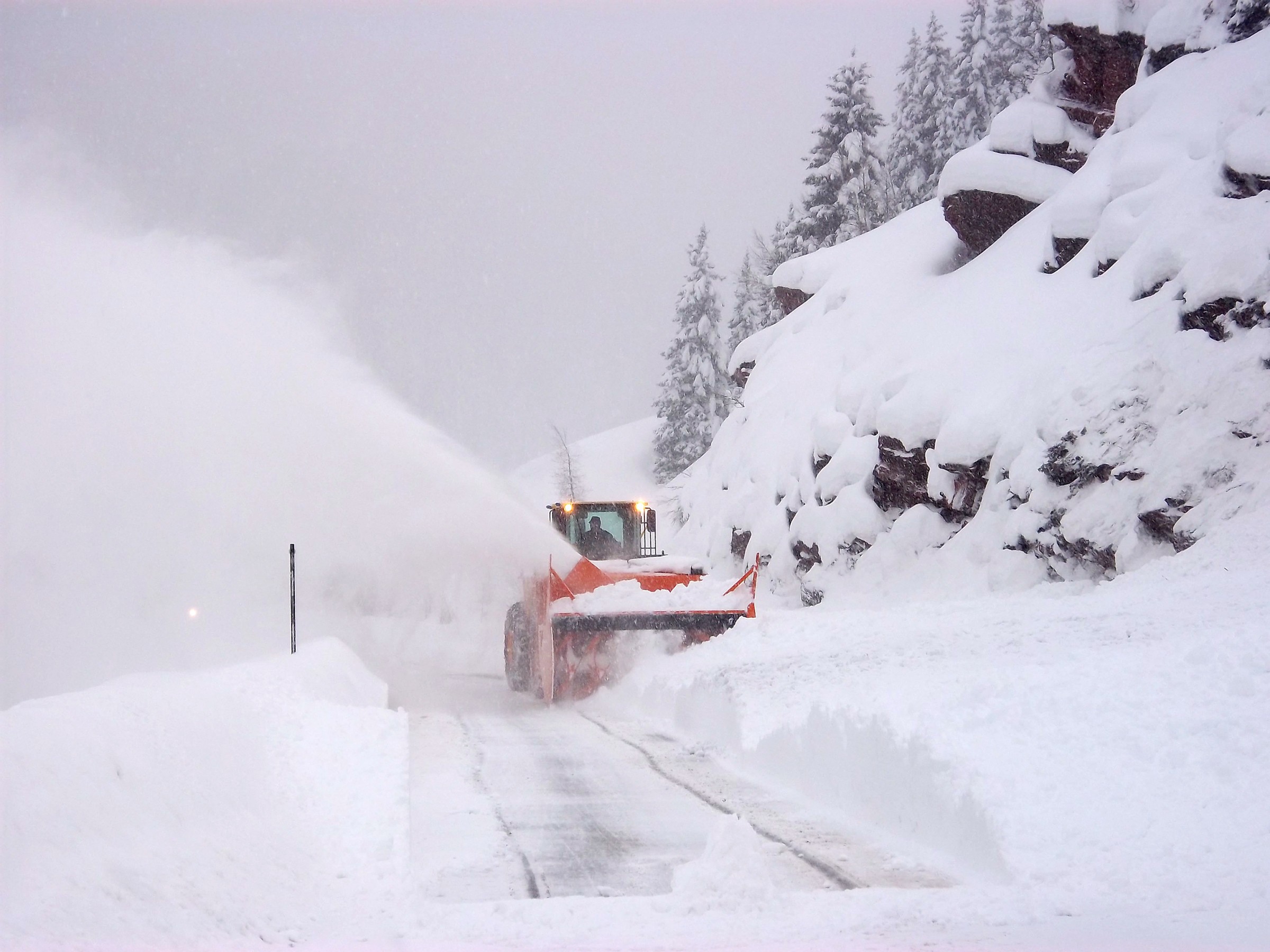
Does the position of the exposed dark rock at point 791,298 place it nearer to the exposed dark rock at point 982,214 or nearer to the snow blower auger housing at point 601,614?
the exposed dark rock at point 982,214

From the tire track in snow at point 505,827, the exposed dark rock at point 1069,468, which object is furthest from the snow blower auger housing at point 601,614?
the exposed dark rock at point 1069,468

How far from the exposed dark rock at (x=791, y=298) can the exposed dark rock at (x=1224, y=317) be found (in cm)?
1798

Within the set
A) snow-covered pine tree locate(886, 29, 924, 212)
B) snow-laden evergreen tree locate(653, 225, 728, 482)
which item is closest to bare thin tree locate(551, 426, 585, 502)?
snow-laden evergreen tree locate(653, 225, 728, 482)

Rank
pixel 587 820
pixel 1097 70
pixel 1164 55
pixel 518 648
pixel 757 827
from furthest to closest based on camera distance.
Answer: pixel 1097 70 < pixel 1164 55 < pixel 518 648 < pixel 587 820 < pixel 757 827

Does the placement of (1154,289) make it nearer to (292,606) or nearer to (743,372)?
(292,606)

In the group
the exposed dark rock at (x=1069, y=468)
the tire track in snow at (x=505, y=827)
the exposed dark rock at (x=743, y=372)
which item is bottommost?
the tire track in snow at (x=505, y=827)

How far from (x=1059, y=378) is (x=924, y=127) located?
34.8 meters

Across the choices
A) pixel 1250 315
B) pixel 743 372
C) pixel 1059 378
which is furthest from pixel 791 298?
pixel 1250 315

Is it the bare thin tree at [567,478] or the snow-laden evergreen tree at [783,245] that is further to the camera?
the bare thin tree at [567,478]

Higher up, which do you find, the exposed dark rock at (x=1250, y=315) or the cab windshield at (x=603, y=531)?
the exposed dark rock at (x=1250, y=315)

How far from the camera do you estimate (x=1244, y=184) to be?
15469mm

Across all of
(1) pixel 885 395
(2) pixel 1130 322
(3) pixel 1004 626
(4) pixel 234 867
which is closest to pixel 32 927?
(4) pixel 234 867

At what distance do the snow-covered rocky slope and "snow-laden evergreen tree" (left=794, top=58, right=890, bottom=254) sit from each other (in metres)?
14.0

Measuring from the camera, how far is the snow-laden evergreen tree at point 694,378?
57656mm
